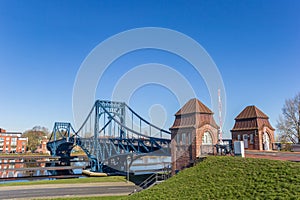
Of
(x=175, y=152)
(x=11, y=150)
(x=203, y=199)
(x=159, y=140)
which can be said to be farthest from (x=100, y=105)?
(x=11, y=150)

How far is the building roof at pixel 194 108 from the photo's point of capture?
21109 millimetres

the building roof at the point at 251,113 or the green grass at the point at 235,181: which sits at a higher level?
the building roof at the point at 251,113

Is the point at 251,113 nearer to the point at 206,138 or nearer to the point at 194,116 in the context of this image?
the point at 206,138

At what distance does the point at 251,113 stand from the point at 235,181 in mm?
13653

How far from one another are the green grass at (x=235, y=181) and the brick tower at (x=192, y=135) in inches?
116

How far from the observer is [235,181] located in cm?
1246

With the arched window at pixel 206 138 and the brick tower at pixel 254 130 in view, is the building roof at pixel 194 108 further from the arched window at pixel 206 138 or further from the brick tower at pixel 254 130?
the brick tower at pixel 254 130

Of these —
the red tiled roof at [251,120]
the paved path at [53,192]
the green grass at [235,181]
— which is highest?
the red tiled roof at [251,120]

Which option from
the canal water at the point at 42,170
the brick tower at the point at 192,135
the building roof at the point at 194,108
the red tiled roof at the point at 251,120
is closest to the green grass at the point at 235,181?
the brick tower at the point at 192,135

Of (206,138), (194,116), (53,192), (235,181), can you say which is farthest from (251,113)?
(53,192)

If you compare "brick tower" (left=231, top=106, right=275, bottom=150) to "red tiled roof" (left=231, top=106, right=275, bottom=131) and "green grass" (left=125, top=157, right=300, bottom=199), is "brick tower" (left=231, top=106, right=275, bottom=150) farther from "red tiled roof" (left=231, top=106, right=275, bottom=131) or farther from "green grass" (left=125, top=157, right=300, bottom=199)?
"green grass" (left=125, top=157, right=300, bottom=199)

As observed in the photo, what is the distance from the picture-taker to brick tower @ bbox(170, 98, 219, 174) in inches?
777

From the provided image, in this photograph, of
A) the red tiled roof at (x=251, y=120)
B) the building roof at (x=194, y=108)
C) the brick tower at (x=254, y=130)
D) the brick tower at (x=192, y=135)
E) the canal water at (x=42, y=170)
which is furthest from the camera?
the canal water at (x=42, y=170)

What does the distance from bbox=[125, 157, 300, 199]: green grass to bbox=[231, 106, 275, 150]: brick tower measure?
28.6 ft
